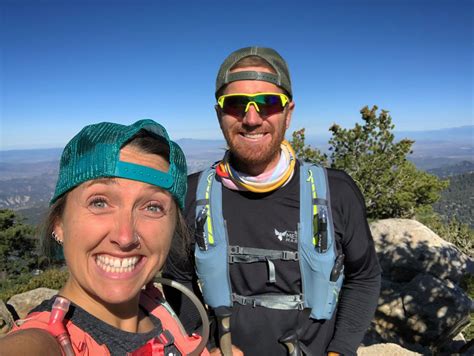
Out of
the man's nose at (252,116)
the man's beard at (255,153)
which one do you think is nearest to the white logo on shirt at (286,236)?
the man's beard at (255,153)

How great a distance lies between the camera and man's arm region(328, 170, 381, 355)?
2.48m

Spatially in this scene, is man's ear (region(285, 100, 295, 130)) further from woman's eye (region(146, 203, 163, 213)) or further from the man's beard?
woman's eye (region(146, 203, 163, 213))

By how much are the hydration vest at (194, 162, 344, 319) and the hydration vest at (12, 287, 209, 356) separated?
60 centimetres

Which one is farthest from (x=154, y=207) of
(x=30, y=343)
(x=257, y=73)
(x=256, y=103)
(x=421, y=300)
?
(x=421, y=300)

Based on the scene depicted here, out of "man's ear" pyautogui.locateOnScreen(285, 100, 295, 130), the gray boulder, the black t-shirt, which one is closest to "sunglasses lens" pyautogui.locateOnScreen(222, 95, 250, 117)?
"man's ear" pyautogui.locateOnScreen(285, 100, 295, 130)

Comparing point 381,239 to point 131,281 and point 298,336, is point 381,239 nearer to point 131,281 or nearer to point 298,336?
point 298,336

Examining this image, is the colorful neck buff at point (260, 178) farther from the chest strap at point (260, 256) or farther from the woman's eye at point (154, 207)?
the woman's eye at point (154, 207)

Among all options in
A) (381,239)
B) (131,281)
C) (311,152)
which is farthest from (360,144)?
(131,281)

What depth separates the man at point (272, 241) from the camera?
7.92ft

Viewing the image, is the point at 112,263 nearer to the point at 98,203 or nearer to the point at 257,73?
the point at 98,203

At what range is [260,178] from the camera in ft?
8.28

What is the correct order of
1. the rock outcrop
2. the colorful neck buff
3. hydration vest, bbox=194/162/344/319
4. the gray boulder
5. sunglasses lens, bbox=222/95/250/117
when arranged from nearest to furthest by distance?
hydration vest, bbox=194/162/344/319 → the colorful neck buff → sunglasses lens, bbox=222/95/250/117 → the rock outcrop → the gray boulder

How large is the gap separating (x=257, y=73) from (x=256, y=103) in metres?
0.24

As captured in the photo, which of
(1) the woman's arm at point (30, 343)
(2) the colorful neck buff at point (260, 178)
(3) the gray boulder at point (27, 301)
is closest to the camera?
(1) the woman's arm at point (30, 343)
